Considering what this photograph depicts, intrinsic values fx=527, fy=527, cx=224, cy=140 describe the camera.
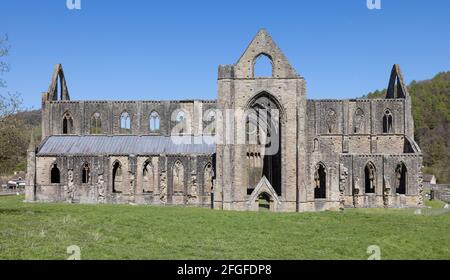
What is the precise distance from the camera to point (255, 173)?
46969mm

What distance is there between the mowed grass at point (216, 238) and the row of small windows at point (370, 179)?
1571 cm

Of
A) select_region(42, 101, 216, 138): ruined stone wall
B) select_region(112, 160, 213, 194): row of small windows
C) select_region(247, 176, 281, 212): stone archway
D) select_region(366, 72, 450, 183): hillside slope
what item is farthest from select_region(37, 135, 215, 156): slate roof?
select_region(366, 72, 450, 183): hillside slope

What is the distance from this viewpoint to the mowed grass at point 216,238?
52.1 feet

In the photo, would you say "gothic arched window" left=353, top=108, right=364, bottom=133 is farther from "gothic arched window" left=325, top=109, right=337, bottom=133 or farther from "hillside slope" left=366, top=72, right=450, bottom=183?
"hillside slope" left=366, top=72, right=450, bottom=183

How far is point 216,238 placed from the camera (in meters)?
19.6

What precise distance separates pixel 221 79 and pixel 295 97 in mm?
5257

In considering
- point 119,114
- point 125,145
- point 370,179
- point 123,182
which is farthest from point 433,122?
point 123,182

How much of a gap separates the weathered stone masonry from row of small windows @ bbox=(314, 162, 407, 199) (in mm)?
121

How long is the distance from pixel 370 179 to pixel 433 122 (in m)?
71.4

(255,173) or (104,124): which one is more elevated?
(104,124)

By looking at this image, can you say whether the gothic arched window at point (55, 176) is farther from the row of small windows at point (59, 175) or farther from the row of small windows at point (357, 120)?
the row of small windows at point (357, 120)
